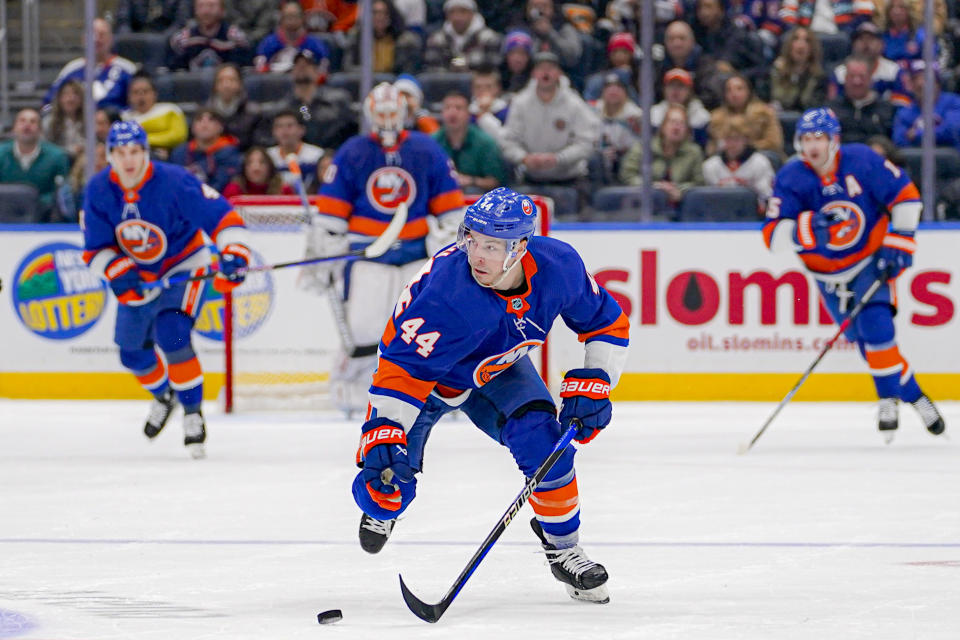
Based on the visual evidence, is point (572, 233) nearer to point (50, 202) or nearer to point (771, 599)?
point (50, 202)

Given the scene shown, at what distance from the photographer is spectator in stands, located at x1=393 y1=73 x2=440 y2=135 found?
7668 millimetres

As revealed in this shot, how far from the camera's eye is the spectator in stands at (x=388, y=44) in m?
8.06

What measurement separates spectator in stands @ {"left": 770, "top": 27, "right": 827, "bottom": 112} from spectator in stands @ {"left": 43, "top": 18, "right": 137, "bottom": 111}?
10.5 feet

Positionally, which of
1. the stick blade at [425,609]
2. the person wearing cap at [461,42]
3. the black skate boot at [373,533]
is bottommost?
the stick blade at [425,609]

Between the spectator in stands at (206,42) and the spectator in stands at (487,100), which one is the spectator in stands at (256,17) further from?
the spectator in stands at (487,100)

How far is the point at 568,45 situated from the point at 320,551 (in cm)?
480

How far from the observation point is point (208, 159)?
25.8 feet

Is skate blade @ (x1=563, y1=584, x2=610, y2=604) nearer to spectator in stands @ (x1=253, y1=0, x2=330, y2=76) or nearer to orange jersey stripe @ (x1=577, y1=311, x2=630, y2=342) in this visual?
orange jersey stripe @ (x1=577, y1=311, x2=630, y2=342)

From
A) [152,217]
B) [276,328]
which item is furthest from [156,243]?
[276,328]

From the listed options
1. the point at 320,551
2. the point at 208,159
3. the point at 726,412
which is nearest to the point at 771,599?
the point at 320,551

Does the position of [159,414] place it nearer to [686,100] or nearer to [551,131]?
[551,131]

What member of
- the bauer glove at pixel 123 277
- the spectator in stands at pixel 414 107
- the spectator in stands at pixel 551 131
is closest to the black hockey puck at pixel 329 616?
the bauer glove at pixel 123 277

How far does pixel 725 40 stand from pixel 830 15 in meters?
0.58

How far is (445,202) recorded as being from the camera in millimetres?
6930
